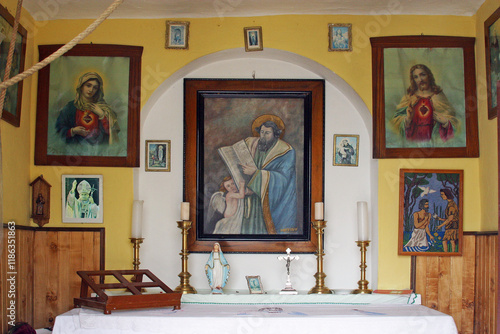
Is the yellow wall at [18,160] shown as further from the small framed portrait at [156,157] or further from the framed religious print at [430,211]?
the framed religious print at [430,211]

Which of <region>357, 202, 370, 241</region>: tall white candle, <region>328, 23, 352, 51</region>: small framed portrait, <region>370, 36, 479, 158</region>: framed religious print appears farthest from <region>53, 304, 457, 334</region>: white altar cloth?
<region>328, 23, 352, 51</region>: small framed portrait

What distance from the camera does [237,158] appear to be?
5633mm

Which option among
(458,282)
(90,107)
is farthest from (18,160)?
(458,282)

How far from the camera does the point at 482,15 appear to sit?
518cm

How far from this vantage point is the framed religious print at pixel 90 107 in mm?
5344

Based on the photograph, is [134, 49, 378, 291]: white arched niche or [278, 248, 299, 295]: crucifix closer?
[278, 248, 299, 295]: crucifix

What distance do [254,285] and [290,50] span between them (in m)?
2.00

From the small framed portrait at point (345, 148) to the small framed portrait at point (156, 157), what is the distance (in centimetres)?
148

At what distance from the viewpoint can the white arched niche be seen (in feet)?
18.1

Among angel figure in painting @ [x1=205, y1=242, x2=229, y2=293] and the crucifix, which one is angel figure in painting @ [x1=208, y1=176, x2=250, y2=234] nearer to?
angel figure in painting @ [x1=205, y1=242, x2=229, y2=293]

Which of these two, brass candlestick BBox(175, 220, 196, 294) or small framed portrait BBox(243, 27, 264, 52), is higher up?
small framed portrait BBox(243, 27, 264, 52)

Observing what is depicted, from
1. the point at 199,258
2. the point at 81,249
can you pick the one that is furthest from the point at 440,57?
the point at 81,249

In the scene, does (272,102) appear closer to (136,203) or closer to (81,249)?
(136,203)

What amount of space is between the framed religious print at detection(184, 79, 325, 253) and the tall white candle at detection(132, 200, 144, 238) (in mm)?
506
